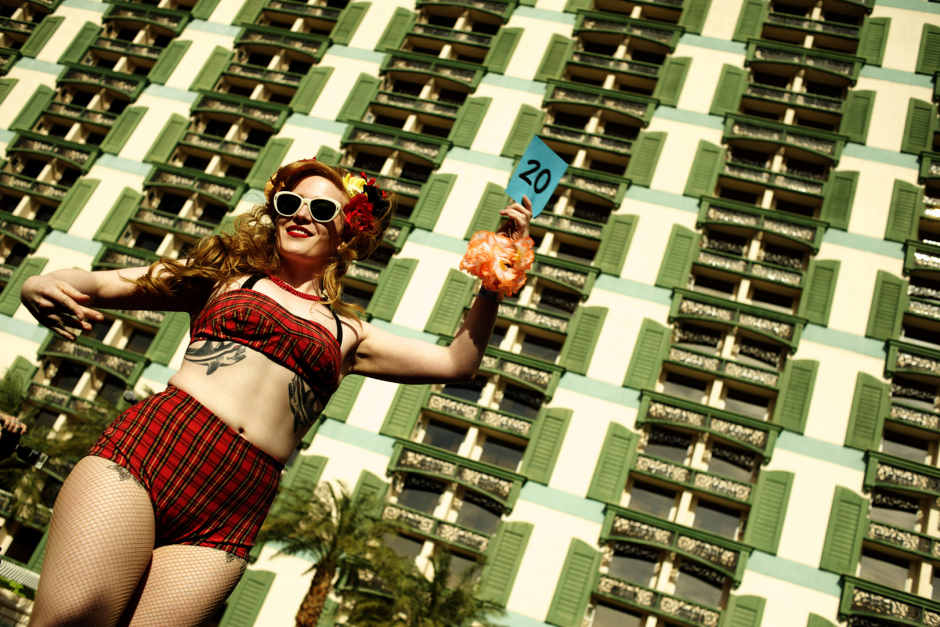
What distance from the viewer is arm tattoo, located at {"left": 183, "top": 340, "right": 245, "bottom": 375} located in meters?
2.47

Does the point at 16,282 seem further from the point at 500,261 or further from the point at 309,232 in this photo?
the point at 500,261

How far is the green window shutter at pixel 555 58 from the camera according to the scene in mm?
29234

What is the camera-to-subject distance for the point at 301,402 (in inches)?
102

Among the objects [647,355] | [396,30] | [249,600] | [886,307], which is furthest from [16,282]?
[886,307]

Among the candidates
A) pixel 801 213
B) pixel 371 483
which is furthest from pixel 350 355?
pixel 801 213

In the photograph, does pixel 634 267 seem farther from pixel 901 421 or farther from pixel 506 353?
pixel 901 421

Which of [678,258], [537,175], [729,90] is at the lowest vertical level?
[537,175]

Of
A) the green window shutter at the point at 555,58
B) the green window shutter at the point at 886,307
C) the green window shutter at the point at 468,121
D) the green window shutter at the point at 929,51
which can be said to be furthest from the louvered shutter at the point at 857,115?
the green window shutter at the point at 468,121

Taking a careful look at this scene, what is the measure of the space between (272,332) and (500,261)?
101 centimetres

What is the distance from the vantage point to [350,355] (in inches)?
116

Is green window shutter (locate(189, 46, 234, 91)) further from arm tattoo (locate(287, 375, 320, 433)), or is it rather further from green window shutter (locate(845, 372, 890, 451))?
arm tattoo (locate(287, 375, 320, 433))

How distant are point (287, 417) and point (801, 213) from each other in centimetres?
2829

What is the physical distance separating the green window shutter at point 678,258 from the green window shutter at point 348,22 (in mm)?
17412

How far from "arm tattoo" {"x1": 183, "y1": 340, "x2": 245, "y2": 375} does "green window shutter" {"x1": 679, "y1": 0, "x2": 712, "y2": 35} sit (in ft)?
101
